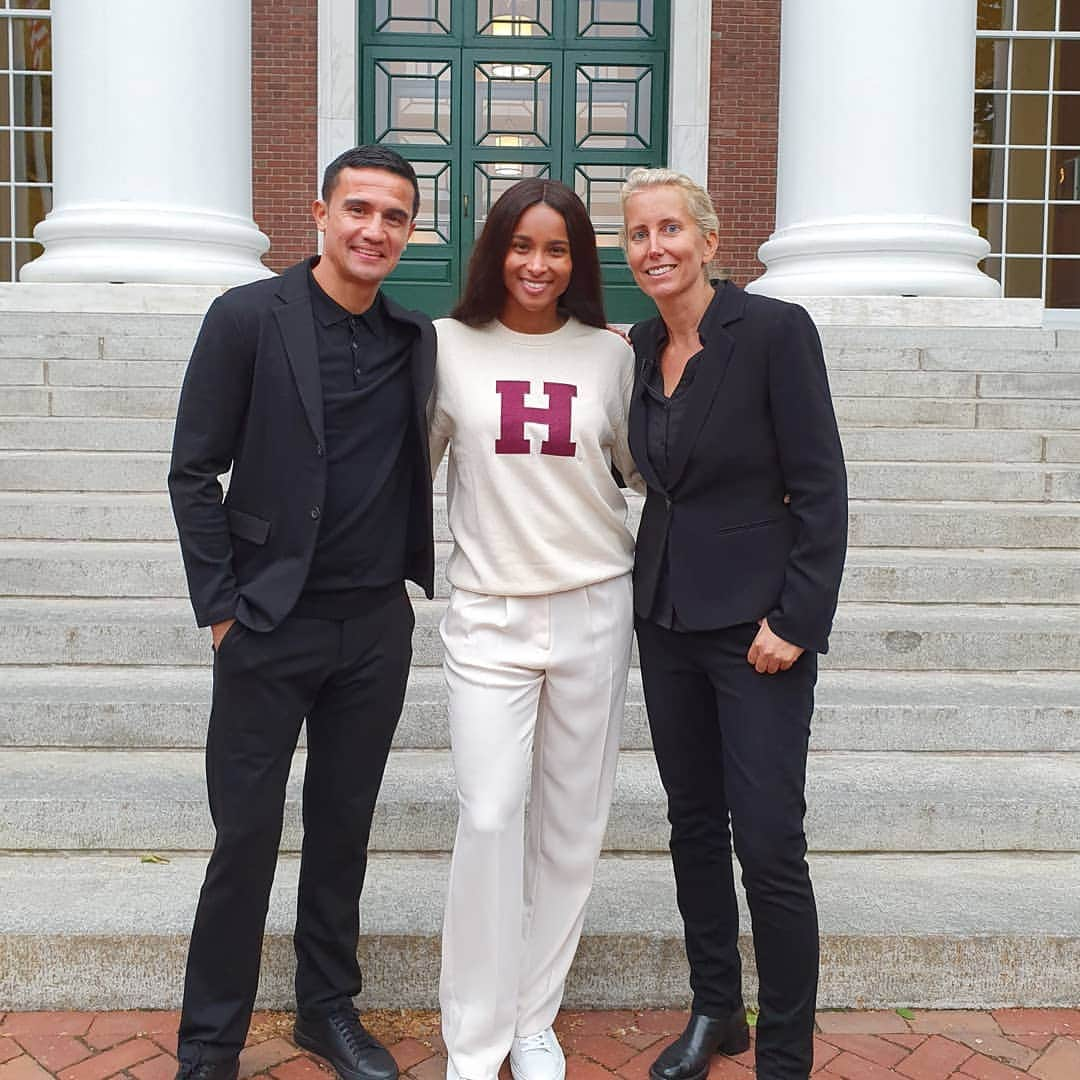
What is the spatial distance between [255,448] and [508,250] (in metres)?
0.72

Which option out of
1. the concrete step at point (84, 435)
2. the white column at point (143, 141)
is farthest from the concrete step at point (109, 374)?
the white column at point (143, 141)

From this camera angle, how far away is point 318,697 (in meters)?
2.96

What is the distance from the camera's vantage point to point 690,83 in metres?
11.6

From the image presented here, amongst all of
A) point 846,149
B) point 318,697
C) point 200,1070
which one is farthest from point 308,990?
point 846,149

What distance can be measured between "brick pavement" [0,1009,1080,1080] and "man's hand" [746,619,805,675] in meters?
1.09

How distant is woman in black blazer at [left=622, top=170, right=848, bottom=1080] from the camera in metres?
2.71

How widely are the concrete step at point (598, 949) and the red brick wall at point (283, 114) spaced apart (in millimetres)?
8919

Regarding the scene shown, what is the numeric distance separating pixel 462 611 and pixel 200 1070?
121 centimetres

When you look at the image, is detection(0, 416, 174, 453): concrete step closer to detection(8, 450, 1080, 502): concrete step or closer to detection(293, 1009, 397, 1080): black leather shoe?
detection(8, 450, 1080, 502): concrete step

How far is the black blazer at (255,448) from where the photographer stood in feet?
8.89

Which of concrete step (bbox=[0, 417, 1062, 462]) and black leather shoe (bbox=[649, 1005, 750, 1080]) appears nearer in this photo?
black leather shoe (bbox=[649, 1005, 750, 1080])

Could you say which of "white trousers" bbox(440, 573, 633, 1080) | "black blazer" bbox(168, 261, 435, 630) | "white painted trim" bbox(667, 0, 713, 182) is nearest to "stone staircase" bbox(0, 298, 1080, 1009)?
"white trousers" bbox(440, 573, 633, 1080)

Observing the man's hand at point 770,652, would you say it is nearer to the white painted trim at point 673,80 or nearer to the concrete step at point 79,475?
the concrete step at point 79,475

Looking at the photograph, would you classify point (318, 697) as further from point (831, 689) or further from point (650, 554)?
point (831, 689)
